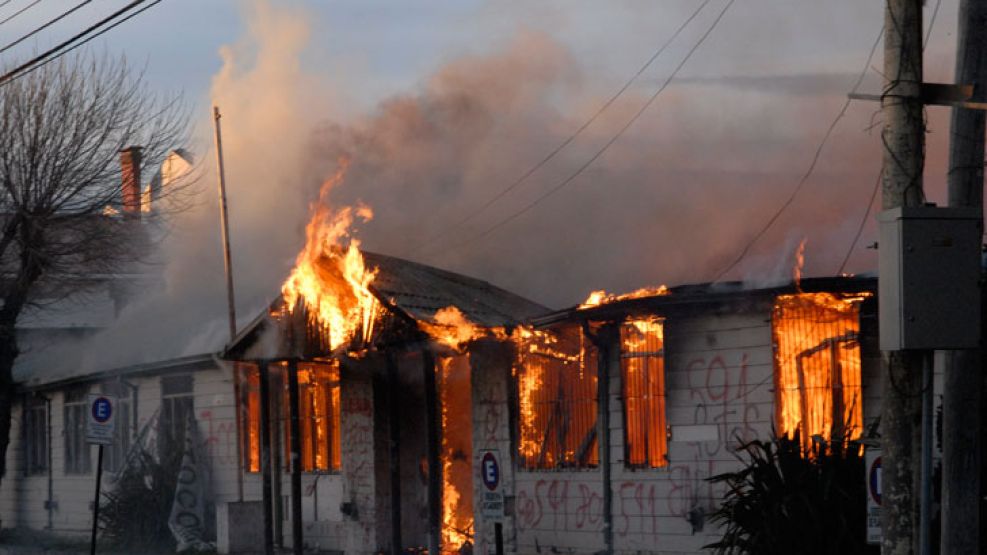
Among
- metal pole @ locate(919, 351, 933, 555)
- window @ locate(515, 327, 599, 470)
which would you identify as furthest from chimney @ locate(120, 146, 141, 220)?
metal pole @ locate(919, 351, 933, 555)

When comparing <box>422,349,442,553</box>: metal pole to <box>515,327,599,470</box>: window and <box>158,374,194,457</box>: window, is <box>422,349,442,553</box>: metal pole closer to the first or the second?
<box>515,327,599,470</box>: window

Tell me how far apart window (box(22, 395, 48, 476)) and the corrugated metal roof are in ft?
45.4

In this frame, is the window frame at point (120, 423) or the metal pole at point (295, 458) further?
the window frame at point (120, 423)

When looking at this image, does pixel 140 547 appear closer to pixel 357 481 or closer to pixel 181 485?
pixel 181 485

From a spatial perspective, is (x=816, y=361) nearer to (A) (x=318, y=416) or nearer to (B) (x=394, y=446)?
(B) (x=394, y=446)

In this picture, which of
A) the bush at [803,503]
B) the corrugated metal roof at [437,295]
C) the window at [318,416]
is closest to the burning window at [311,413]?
the window at [318,416]

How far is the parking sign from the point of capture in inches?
733

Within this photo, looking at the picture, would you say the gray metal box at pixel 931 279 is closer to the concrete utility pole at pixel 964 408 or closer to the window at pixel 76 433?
the concrete utility pole at pixel 964 408

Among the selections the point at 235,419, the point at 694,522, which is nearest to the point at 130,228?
the point at 235,419

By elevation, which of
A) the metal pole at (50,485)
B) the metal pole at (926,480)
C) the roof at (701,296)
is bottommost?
the metal pole at (50,485)

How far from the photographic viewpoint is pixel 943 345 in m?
7.55

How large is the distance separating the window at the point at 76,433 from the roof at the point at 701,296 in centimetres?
1527

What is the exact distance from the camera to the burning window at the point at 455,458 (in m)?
19.6

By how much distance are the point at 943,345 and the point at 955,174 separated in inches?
63.3
